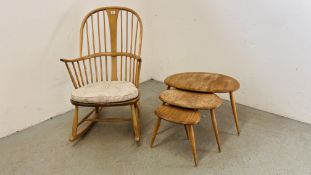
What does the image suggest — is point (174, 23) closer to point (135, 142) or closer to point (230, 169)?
point (135, 142)

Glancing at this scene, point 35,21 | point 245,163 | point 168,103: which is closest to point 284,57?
point 245,163

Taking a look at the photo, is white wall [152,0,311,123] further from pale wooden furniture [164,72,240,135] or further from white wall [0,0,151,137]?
white wall [0,0,151,137]

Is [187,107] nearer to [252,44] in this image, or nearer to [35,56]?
[252,44]

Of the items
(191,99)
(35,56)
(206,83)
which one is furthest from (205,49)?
(35,56)

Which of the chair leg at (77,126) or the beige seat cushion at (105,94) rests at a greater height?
the beige seat cushion at (105,94)

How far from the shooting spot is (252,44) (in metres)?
2.28

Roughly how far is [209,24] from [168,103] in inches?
47.9

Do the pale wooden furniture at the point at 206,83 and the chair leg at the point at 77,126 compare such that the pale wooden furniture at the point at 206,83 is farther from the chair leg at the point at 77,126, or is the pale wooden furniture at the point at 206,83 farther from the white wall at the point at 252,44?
the chair leg at the point at 77,126

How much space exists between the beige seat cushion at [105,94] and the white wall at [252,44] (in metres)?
1.14

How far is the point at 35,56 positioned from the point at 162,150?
1.30 m

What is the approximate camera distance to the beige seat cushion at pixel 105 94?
5.57 ft

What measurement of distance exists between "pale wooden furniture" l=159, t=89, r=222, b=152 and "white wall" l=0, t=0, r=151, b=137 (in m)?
1.09

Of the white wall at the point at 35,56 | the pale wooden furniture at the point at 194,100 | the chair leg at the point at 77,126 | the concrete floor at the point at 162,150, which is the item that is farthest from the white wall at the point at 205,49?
the pale wooden furniture at the point at 194,100

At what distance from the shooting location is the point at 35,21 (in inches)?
78.7
